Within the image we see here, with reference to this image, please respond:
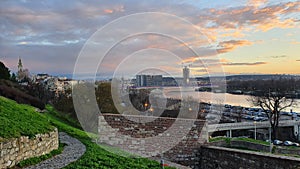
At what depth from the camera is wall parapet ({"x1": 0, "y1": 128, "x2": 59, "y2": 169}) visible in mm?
5117

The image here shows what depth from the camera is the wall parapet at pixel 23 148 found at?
5.12 m

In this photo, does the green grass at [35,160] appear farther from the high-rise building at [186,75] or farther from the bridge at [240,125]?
the bridge at [240,125]

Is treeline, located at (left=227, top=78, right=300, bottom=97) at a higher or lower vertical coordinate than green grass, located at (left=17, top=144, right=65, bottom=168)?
higher

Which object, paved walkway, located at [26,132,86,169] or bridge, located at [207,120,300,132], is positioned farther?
bridge, located at [207,120,300,132]

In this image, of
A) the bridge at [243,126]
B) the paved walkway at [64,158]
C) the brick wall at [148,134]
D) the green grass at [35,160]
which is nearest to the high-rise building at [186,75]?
the brick wall at [148,134]

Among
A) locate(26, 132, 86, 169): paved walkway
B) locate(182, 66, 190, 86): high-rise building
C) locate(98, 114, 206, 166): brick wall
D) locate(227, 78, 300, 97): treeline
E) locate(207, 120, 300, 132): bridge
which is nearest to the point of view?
locate(26, 132, 86, 169): paved walkway

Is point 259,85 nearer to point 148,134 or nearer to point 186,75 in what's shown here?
point 186,75

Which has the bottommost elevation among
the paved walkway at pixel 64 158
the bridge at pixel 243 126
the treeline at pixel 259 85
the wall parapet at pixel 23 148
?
the bridge at pixel 243 126

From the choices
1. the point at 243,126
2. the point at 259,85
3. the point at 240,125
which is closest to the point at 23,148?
the point at 240,125

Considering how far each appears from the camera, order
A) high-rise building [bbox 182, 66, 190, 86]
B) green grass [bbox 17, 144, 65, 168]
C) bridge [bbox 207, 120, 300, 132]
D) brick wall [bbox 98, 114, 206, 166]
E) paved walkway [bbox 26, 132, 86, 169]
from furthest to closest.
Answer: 1. bridge [bbox 207, 120, 300, 132]
2. high-rise building [bbox 182, 66, 190, 86]
3. brick wall [bbox 98, 114, 206, 166]
4. paved walkway [bbox 26, 132, 86, 169]
5. green grass [bbox 17, 144, 65, 168]

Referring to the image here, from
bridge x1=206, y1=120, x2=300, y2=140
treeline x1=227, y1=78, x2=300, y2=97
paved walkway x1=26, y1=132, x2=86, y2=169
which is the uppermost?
treeline x1=227, y1=78, x2=300, y2=97

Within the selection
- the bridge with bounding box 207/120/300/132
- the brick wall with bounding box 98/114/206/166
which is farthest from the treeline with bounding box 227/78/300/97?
the brick wall with bounding box 98/114/206/166

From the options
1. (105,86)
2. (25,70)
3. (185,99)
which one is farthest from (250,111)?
(25,70)

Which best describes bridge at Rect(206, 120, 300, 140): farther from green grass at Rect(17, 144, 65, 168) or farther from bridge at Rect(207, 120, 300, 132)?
green grass at Rect(17, 144, 65, 168)
